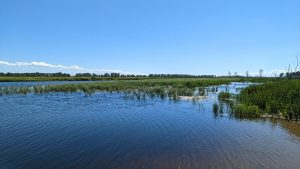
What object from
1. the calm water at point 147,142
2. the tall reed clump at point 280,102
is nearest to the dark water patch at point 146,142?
the calm water at point 147,142

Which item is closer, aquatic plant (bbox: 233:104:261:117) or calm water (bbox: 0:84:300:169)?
calm water (bbox: 0:84:300:169)

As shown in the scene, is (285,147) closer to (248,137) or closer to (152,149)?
(248,137)

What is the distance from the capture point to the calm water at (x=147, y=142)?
9297 millimetres

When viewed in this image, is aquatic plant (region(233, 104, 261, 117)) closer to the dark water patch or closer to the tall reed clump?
the tall reed clump

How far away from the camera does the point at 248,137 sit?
511 inches

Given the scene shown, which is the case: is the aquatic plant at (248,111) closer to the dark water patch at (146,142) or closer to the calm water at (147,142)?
the calm water at (147,142)

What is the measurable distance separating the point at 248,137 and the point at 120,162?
647 centimetres

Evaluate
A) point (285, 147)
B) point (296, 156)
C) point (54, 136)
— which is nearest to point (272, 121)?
point (285, 147)

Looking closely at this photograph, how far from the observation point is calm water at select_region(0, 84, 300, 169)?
9.30 m

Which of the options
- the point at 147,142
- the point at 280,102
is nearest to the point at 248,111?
the point at 280,102

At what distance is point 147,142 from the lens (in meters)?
12.0

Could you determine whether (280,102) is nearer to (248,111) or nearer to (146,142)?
(248,111)

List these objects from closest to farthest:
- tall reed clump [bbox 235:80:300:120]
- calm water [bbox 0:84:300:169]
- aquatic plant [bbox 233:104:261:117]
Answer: calm water [bbox 0:84:300:169] → tall reed clump [bbox 235:80:300:120] → aquatic plant [bbox 233:104:261:117]

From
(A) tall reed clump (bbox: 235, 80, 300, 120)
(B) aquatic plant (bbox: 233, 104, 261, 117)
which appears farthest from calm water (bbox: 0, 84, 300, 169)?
(A) tall reed clump (bbox: 235, 80, 300, 120)
